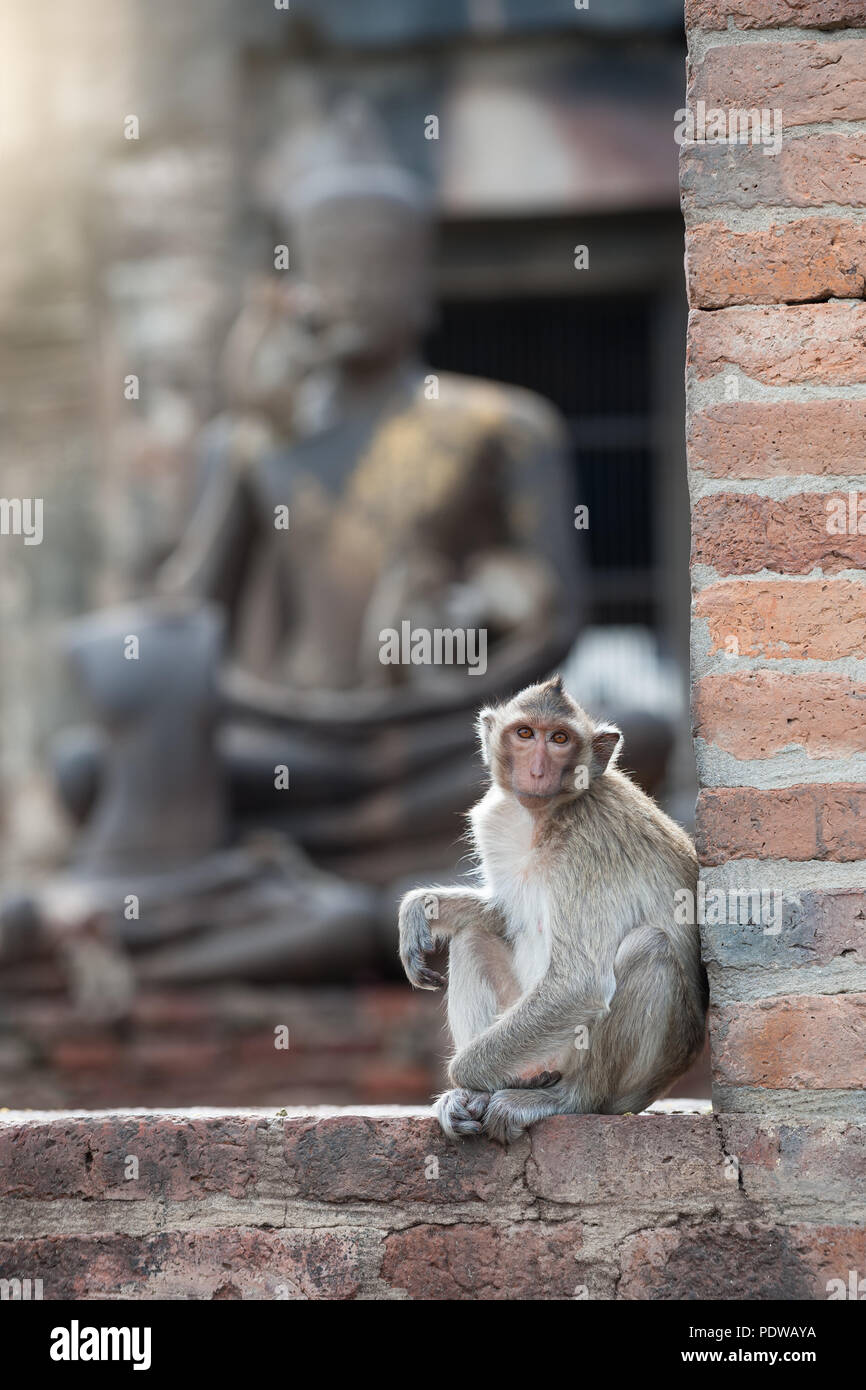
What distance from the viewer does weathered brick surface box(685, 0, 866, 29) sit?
2.67 meters

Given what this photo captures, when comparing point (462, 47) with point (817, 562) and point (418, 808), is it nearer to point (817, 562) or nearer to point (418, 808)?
point (418, 808)

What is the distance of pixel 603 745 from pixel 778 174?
0.89 metres

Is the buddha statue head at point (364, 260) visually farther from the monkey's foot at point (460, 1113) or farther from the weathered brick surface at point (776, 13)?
the monkey's foot at point (460, 1113)


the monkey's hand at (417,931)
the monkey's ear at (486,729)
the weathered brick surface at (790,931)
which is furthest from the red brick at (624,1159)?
the monkey's ear at (486,729)

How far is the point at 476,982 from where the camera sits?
293 centimetres

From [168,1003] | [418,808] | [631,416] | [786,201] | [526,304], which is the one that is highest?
[526,304]

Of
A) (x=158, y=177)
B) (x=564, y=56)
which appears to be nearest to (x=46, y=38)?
(x=158, y=177)

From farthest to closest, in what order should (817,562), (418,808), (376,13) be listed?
(376,13) < (418,808) < (817,562)

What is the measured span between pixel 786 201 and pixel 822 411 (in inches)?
12.1

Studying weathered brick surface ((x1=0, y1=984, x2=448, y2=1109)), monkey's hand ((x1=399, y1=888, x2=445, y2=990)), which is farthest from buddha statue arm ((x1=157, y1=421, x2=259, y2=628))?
monkey's hand ((x1=399, y1=888, x2=445, y2=990))

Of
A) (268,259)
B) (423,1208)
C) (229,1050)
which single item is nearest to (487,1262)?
(423,1208)

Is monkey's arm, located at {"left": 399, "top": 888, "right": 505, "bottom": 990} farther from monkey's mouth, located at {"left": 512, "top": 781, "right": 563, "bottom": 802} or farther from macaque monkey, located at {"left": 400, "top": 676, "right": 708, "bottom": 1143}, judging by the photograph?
monkey's mouth, located at {"left": 512, "top": 781, "right": 563, "bottom": 802}

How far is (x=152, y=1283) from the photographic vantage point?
2.68 meters

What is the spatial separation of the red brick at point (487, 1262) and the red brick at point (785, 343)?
1233mm
